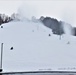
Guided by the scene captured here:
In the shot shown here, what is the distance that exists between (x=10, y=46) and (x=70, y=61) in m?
8.21

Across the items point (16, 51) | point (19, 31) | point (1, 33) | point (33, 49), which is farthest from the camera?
point (19, 31)

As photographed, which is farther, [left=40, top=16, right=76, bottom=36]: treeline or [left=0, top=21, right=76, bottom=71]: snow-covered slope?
[left=40, top=16, right=76, bottom=36]: treeline

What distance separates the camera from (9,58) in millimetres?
23797

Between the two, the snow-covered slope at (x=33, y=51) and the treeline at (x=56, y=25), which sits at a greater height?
the treeline at (x=56, y=25)

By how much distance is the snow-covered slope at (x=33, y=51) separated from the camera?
69.0ft

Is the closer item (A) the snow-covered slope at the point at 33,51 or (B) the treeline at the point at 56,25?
(A) the snow-covered slope at the point at 33,51

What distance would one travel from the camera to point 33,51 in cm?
2820

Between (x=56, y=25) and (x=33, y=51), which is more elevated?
(x=56, y=25)

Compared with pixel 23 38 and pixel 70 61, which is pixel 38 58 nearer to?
pixel 70 61

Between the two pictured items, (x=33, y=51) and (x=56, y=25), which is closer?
(x=33, y=51)

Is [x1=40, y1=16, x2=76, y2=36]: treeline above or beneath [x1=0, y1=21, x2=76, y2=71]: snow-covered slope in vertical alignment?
above

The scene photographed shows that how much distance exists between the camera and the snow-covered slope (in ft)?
69.0

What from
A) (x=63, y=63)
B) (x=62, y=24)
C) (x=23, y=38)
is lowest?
(x=63, y=63)

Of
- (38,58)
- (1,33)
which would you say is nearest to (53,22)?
(1,33)
